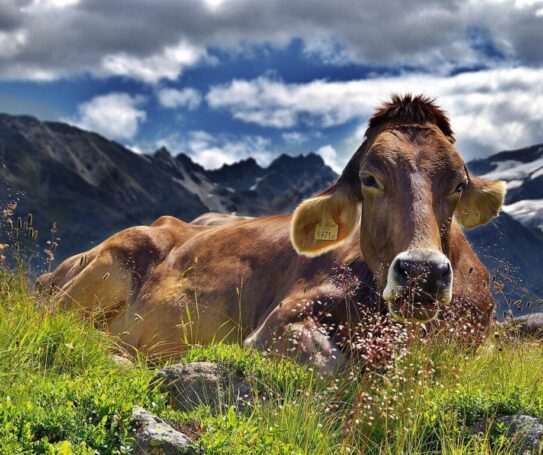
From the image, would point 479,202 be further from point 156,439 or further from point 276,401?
point 156,439

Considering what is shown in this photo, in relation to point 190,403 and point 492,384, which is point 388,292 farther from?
point 190,403

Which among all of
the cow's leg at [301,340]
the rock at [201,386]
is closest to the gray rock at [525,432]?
the cow's leg at [301,340]

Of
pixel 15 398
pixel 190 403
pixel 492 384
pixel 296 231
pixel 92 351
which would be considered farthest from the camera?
pixel 296 231

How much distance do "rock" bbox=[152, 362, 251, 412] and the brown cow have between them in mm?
681

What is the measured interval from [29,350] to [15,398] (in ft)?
4.80

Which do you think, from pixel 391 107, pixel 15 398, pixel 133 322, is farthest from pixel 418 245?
pixel 133 322

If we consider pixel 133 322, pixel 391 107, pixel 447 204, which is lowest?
pixel 133 322

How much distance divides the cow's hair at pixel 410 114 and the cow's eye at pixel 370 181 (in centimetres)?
85

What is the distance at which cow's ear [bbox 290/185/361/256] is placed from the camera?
8.55 meters

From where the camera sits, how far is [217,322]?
33.8 ft

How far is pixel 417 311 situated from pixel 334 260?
103 inches

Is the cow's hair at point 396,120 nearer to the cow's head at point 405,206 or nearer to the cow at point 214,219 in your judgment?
the cow's head at point 405,206

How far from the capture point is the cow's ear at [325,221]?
336 inches

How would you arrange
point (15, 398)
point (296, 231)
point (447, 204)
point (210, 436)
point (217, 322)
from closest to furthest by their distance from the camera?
point (210, 436), point (15, 398), point (447, 204), point (296, 231), point (217, 322)
